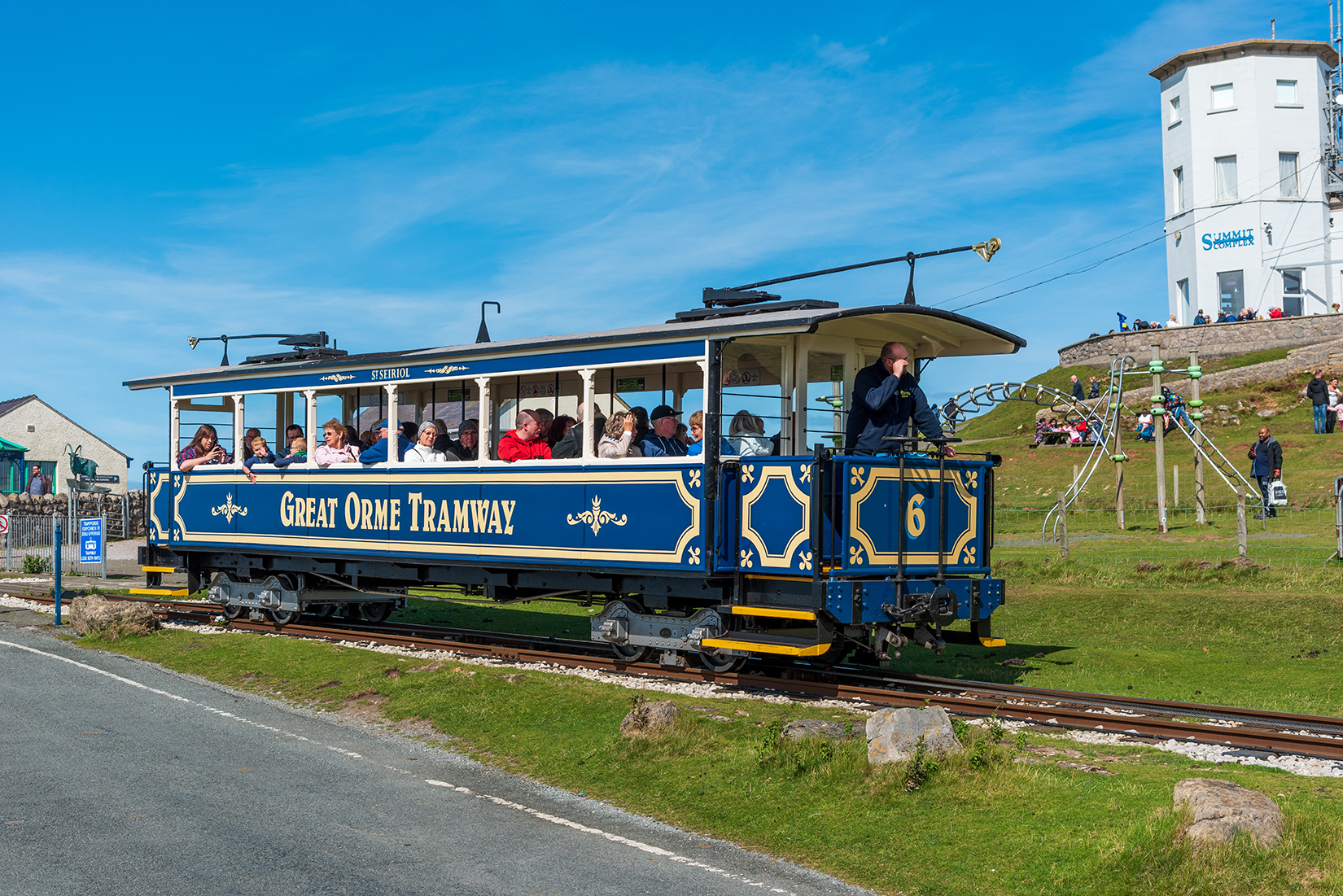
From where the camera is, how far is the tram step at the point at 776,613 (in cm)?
1045

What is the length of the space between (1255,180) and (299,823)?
56788 millimetres

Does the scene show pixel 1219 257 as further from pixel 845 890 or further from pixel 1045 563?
pixel 845 890

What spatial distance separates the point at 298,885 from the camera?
602 centimetres

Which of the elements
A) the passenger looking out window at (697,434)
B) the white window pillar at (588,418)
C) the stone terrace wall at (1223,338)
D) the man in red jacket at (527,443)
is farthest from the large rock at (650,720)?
the stone terrace wall at (1223,338)

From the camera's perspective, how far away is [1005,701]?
10203 millimetres

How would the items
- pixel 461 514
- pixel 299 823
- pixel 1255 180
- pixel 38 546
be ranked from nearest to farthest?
pixel 299 823, pixel 461 514, pixel 38 546, pixel 1255 180

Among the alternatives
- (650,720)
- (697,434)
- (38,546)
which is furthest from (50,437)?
(650,720)

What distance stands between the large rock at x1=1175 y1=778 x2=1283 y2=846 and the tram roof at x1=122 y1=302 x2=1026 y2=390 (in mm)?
5422

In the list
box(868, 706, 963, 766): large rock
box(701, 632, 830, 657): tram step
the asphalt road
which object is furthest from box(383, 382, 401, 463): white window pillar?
box(868, 706, 963, 766): large rock

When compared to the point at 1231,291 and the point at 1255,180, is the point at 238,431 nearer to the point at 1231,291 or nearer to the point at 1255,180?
the point at 1231,291

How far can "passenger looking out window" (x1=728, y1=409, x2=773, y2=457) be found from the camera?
36.3 ft

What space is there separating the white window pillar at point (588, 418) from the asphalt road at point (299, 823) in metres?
3.44

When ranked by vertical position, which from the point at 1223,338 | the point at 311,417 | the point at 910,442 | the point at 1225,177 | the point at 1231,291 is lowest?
the point at 910,442

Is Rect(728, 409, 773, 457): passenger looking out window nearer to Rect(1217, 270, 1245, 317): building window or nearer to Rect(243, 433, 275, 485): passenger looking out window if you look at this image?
Rect(243, 433, 275, 485): passenger looking out window
